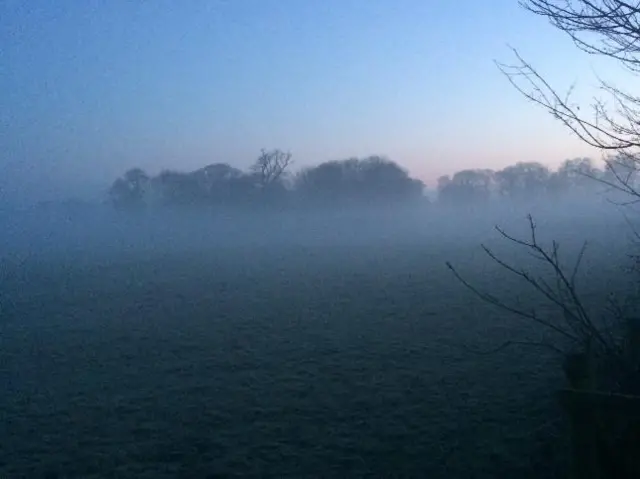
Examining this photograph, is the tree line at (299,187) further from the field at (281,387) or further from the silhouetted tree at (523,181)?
the field at (281,387)

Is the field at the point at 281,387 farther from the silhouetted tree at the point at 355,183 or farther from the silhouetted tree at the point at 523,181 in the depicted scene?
the silhouetted tree at the point at 523,181

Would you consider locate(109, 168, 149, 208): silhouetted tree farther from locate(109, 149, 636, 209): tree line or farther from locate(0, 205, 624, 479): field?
locate(0, 205, 624, 479): field

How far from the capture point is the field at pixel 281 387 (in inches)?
297

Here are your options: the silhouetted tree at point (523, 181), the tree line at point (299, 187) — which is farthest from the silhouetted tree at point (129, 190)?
the silhouetted tree at point (523, 181)

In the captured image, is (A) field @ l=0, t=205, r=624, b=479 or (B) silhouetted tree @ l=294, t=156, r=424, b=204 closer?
(A) field @ l=0, t=205, r=624, b=479

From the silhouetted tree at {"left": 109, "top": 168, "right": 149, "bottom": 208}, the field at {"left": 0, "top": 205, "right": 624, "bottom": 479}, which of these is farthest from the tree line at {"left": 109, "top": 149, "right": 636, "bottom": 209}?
the field at {"left": 0, "top": 205, "right": 624, "bottom": 479}

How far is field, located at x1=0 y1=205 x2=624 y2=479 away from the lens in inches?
297

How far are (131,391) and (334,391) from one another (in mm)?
4189

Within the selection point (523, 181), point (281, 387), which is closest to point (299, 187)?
point (523, 181)

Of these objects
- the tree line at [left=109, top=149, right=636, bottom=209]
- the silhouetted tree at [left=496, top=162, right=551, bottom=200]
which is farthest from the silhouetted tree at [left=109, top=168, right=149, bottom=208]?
the silhouetted tree at [left=496, top=162, right=551, bottom=200]

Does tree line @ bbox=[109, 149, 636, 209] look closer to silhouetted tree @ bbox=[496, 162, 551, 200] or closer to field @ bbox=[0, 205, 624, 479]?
silhouetted tree @ bbox=[496, 162, 551, 200]

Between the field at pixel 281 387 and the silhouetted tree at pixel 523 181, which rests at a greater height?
the silhouetted tree at pixel 523 181

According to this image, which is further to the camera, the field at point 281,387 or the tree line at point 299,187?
the tree line at point 299,187

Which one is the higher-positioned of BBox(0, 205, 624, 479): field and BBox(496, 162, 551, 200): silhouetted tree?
BBox(496, 162, 551, 200): silhouetted tree
